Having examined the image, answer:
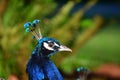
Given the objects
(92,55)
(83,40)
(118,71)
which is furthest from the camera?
(92,55)

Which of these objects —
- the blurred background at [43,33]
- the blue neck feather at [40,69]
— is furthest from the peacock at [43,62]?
the blurred background at [43,33]

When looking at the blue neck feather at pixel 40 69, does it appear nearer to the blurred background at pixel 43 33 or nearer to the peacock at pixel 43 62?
the peacock at pixel 43 62

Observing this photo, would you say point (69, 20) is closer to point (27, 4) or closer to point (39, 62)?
point (27, 4)

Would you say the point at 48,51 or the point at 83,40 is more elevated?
the point at 83,40

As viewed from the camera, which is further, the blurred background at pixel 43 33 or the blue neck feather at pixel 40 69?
the blurred background at pixel 43 33

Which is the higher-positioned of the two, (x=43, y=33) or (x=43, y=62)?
(x=43, y=33)

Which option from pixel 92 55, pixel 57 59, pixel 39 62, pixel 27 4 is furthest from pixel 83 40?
pixel 39 62

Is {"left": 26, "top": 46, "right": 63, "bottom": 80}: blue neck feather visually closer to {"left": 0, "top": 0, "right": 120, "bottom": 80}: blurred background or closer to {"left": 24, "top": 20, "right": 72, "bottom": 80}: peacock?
{"left": 24, "top": 20, "right": 72, "bottom": 80}: peacock

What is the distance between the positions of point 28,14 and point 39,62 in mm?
1085

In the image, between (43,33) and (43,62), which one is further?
(43,33)

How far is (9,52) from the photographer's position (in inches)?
74.4

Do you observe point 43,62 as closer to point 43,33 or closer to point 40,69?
point 40,69

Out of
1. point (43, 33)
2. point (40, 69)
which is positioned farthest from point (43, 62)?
point (43, 33)

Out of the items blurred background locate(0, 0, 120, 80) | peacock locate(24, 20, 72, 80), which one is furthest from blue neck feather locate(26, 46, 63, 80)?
blurred background locate(0, 0, 120, 80)
